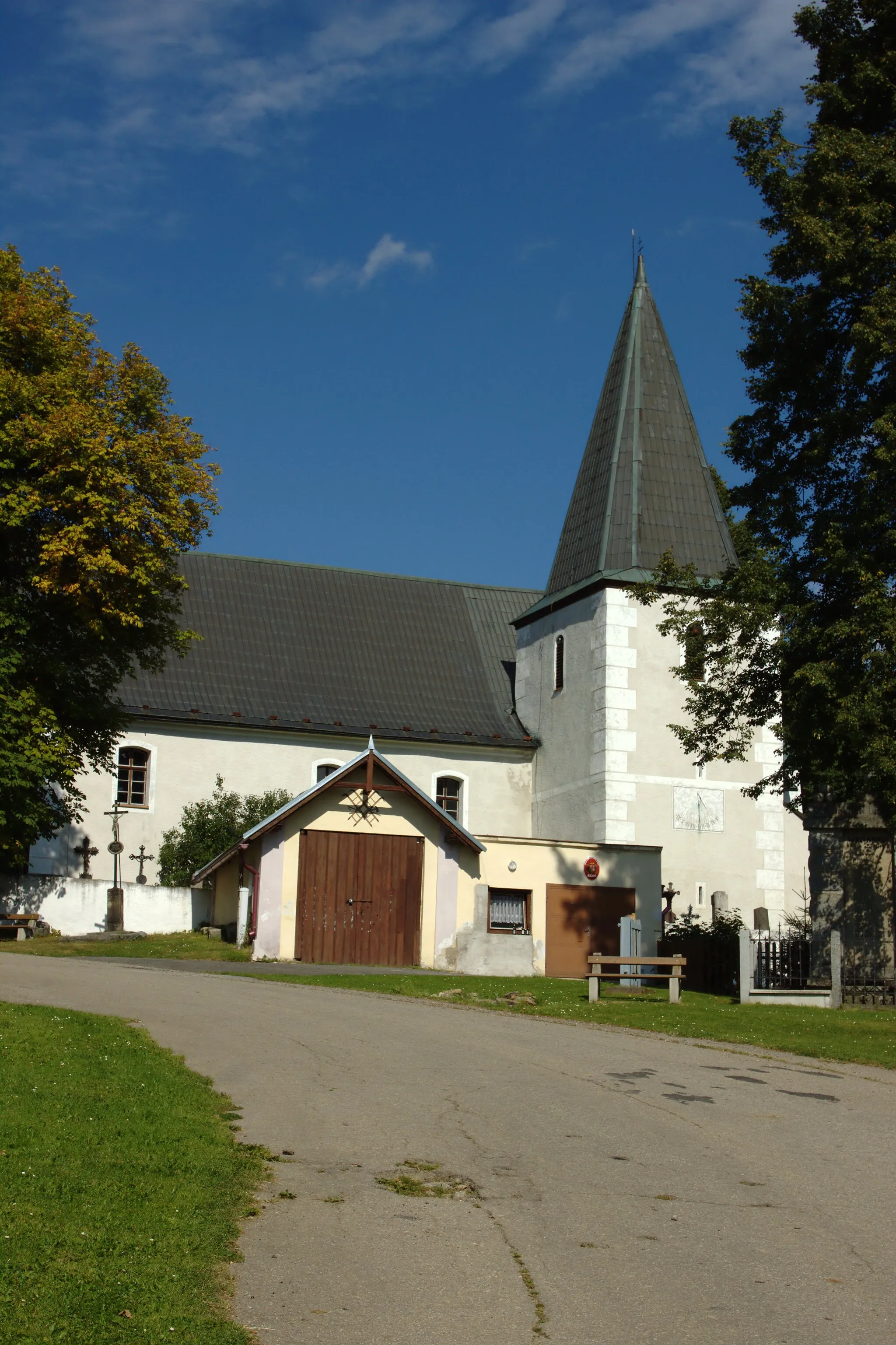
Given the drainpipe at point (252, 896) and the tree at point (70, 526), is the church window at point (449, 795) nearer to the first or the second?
the drainpipe at point (252, 896)

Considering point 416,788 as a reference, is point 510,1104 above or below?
below

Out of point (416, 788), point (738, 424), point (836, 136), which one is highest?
point (836, 136)

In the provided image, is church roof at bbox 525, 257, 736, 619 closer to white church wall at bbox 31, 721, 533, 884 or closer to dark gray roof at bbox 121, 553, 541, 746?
dark gray roof at bbox 121, 553, 541, 746

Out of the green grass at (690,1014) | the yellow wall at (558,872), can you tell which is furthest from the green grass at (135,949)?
the yellow wall at (558,872)

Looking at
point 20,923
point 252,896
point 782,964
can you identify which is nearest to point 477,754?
point 252,896

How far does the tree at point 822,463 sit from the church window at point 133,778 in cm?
1713

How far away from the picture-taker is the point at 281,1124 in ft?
31.4

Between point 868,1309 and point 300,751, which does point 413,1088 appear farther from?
point 300,751

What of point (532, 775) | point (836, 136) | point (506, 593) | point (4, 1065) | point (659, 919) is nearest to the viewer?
point (4, 1065)

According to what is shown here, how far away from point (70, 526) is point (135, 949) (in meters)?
8.97

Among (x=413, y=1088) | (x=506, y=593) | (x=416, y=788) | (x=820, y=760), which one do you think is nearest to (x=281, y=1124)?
(x=413, y=1088)

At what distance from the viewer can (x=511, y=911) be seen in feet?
102

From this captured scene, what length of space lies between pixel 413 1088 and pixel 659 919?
2085 centimetres

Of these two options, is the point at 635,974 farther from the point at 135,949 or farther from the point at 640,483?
the point at 640,483
